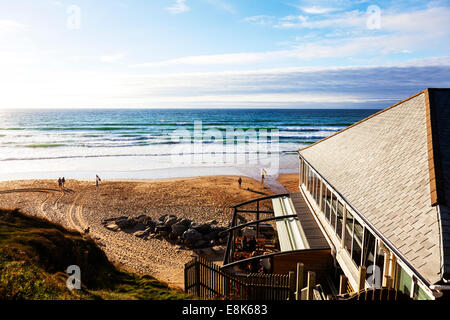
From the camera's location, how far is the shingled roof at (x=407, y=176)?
15.2 ft

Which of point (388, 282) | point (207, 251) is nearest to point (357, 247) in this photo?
point (388, 282)

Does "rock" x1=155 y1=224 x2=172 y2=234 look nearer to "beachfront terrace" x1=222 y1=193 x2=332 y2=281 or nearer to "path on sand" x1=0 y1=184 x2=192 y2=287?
"path on sand" x1=0 y1=184 x2=192 y2=287

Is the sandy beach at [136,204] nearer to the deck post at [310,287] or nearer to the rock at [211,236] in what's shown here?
the rock at [211,236]

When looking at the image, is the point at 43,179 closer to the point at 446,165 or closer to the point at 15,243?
the point at 15,243

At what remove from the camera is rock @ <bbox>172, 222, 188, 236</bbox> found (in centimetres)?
1633

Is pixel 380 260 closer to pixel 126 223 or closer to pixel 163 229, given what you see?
pixel 163 229

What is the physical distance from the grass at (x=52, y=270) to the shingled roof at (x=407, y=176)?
5.73 metres

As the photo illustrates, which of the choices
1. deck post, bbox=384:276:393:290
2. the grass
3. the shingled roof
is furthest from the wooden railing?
the grass

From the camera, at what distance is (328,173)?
1005 centimetres

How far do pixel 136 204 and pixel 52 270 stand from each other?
14.1 meters

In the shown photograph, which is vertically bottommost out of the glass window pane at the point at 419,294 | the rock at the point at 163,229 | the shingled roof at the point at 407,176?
the rock at the point at 163,229

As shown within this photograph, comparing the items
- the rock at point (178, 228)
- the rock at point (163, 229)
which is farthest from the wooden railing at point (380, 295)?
the rock at point (163, 229)

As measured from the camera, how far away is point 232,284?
897 cm

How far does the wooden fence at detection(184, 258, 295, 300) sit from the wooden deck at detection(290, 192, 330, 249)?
5.71 ft
